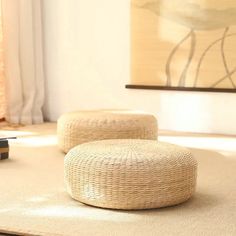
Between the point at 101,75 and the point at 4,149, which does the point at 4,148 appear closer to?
the point at 4,149

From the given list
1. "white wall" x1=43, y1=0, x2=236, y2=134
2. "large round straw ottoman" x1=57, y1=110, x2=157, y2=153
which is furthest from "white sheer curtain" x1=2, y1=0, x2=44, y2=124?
"large round straw ottoman" x1=57, y1=110, x2=157, y2=153

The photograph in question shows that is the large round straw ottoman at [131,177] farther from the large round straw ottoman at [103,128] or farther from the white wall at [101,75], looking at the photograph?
the white wall at [101,75]

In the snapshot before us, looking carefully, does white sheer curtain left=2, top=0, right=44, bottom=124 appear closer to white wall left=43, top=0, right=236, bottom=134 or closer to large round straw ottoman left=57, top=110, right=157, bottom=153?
white wall left=43, top=0, right=236, bottom=134

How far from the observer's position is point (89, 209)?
8.65ft

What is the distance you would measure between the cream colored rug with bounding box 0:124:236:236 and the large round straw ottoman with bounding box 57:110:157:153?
187mm

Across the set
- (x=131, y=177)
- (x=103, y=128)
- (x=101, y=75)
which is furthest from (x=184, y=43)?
(x=131, y=177)

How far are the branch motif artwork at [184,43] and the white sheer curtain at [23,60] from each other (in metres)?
1.01

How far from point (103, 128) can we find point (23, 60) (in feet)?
6.30

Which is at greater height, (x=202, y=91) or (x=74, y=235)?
(x=202, y=91)

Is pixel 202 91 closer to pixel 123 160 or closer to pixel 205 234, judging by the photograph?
pixel 123 160

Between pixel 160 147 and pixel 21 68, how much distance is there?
2779 mm

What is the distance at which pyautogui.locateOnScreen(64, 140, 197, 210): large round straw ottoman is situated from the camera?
2.56 metres

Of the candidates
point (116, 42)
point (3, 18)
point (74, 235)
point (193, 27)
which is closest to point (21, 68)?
point (3, 18)

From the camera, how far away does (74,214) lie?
100 inches
